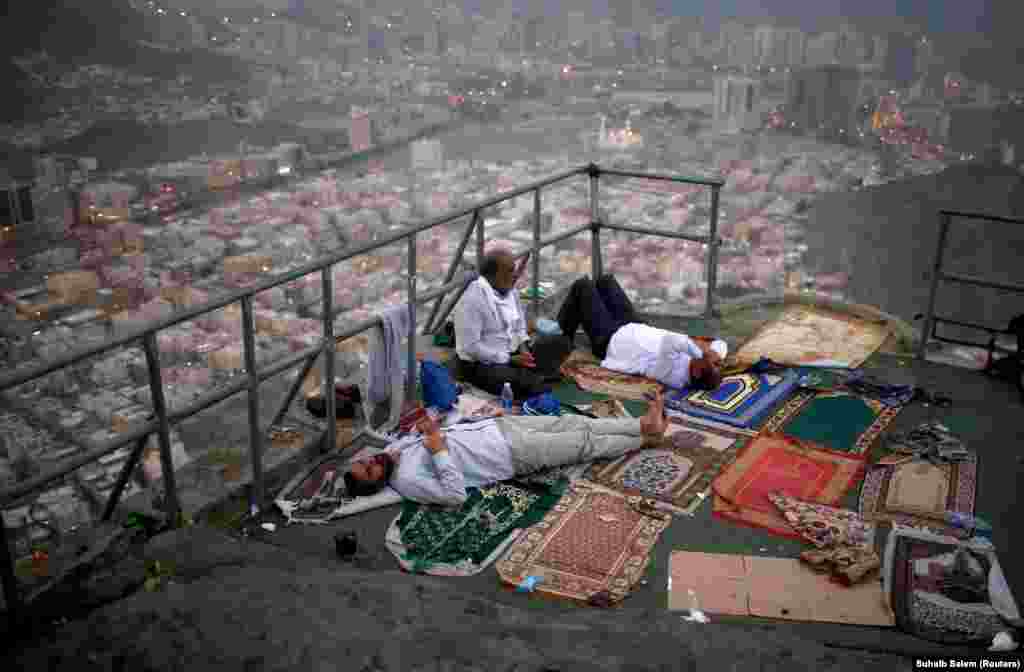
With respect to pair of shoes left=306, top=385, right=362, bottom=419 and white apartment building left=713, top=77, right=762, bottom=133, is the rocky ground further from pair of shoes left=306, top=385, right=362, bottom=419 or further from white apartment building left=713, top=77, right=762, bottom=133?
white apartment building left=713, top=77, right=762, bottom=133

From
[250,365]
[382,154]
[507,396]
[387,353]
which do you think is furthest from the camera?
[382,154]

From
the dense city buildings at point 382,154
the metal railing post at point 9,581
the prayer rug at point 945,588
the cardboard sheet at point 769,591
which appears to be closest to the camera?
the metal railing post at point 9,581

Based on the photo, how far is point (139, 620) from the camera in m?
3.04

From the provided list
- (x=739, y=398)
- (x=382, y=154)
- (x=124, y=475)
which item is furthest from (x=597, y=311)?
(x=382, y=154)

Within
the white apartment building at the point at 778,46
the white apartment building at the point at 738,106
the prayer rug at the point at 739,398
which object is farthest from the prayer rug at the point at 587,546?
the white apartment building at the point at 778,46

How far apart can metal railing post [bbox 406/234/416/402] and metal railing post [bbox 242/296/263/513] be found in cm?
111

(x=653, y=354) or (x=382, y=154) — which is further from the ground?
(x=653, y=354)

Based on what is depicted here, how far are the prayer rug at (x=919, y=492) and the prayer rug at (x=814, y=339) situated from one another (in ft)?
4.81

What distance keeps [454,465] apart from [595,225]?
9.82ft

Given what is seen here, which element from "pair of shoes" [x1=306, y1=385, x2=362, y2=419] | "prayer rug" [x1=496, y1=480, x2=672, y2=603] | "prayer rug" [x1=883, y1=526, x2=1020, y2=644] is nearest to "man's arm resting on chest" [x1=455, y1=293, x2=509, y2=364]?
"pair of shoes" [x1=306, y1=385, x2=362, y2=419]

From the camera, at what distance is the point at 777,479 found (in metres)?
4.88

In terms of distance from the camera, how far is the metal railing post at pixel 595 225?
23.0 feet

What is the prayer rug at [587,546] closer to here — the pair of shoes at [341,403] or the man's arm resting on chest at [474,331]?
the man's arm resting on chest at [474,331]

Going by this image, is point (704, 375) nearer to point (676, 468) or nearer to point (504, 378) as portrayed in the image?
point (676, 468)
